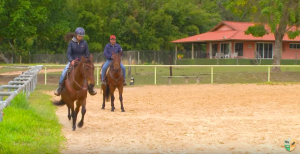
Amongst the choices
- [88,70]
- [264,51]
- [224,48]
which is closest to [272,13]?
[264,51]

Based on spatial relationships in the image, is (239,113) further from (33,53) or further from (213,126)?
(33,53)

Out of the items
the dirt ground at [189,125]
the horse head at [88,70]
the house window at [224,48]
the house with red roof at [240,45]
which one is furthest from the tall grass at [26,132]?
the house window at [224,48]

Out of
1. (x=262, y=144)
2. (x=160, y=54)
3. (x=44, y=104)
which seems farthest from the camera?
(x=160, y=54)

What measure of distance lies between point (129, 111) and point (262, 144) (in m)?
6.19

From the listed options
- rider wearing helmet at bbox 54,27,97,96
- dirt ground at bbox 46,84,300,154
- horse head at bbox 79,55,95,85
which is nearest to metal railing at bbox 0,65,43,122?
rider wearing helmet at bbox 54,27,97,96

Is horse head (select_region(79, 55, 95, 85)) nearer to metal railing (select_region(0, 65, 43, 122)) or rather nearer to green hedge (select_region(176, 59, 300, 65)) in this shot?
metal railing (select_region(0, 65, 43, 122))

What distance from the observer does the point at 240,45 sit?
162ft

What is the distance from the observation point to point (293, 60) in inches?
1930

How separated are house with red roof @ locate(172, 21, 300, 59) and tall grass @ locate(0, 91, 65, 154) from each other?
38.0 metres

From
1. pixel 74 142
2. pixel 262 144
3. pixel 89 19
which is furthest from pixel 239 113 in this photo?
pixel 89 19

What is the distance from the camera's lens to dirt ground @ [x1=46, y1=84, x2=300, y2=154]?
8.19 meters

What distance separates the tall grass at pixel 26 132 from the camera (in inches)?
298

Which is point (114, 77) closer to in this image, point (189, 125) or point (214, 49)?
point (189, 125)

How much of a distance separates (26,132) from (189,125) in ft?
13.0
